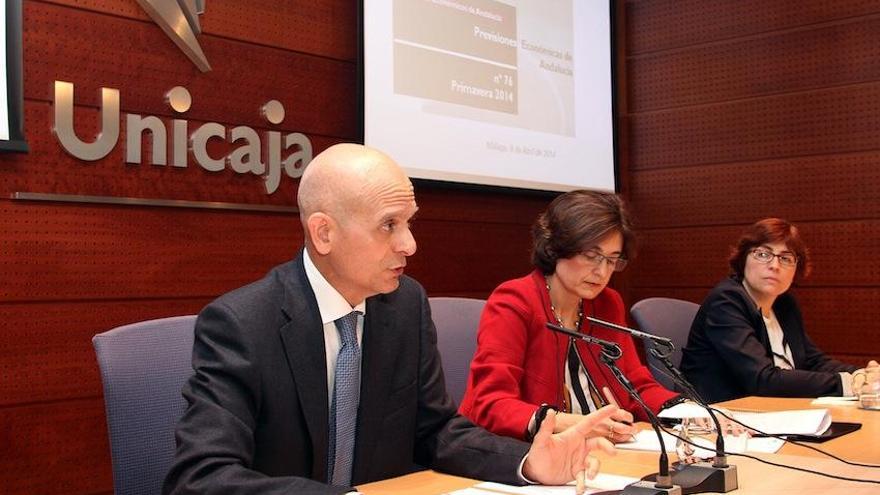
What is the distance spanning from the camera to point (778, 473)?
6.10ft

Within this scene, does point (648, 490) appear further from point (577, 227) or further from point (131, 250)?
point (131, 250)

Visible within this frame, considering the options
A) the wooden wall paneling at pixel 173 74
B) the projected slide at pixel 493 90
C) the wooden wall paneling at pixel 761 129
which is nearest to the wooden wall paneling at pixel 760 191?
the wooden wall paneling at pixel 761 129

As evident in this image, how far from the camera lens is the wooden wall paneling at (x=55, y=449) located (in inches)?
117

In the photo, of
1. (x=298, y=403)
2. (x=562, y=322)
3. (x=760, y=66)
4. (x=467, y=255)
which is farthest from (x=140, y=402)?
(x=760, y=66)

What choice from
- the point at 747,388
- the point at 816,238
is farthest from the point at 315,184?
the point at 816,238

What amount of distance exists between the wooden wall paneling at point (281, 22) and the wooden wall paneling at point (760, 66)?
190 centimetres

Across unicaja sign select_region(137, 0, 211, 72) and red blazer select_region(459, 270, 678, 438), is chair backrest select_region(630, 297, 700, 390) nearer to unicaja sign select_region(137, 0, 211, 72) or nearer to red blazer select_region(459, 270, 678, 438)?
red blazer select_region(459, 270, 678, 438)

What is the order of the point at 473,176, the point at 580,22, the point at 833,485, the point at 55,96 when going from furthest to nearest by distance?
the point at 580,22, the point at 473,176, the point at 55,96, the point at 833,485

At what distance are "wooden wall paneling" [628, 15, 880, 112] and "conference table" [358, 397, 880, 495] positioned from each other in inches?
106

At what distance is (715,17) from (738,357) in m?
2.20

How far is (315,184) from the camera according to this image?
76.4 inches

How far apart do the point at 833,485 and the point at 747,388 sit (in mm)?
1715

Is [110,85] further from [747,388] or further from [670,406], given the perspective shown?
[747,388]

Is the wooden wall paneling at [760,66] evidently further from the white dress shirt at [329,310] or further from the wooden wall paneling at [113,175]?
the white dress shirt at [329,310]
